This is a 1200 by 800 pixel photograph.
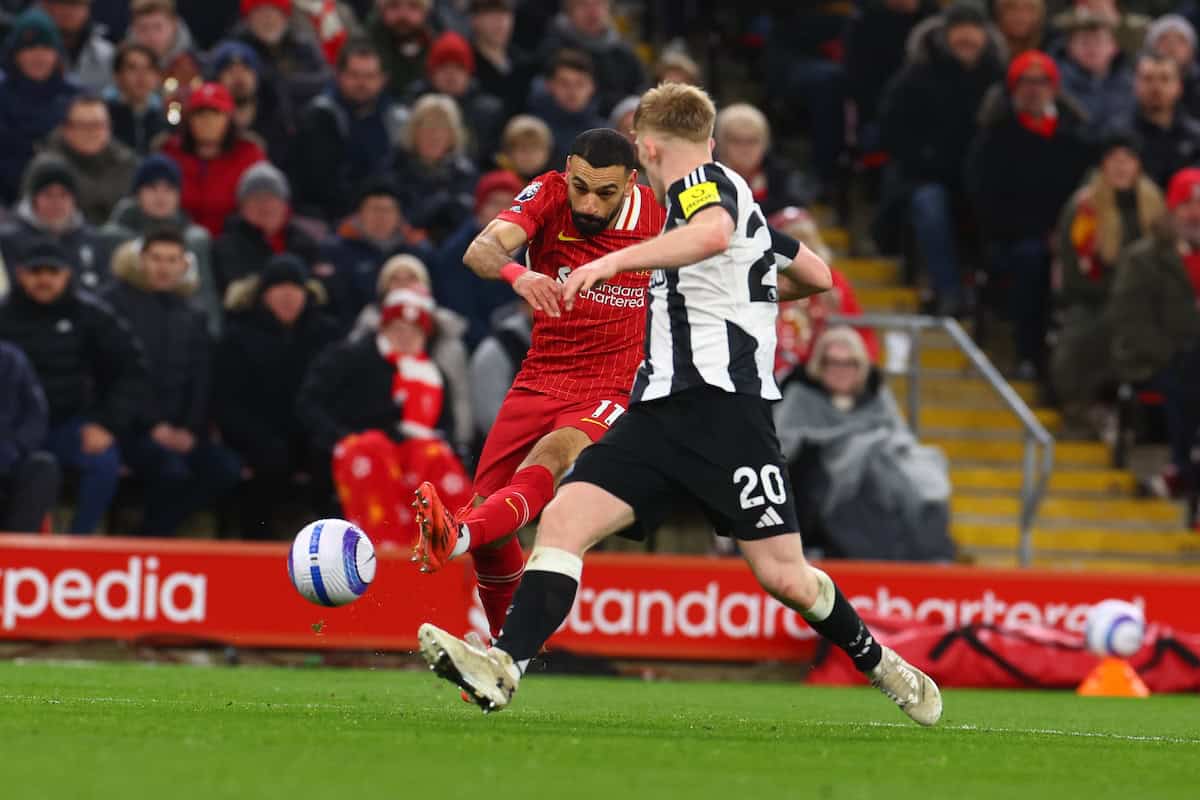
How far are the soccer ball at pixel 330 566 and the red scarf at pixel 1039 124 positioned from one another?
10238 millimetres

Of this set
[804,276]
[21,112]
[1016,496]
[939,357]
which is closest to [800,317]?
[939,357]

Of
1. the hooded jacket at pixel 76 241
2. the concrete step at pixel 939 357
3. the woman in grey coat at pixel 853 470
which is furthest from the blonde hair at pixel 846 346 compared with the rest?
the hooded jacket at pixel 76 241

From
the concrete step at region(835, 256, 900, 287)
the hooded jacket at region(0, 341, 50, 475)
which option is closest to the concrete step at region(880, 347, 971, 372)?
the concrete step at region(835, 256, 900, 287)

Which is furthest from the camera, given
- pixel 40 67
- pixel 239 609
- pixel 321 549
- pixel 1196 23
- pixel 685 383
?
pixel 1196 23

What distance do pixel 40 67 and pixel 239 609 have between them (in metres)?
4.75

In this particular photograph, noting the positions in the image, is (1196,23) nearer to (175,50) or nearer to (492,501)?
(175,50)

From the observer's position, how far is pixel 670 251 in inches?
287

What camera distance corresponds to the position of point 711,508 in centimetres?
775

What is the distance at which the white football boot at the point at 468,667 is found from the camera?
7141mm

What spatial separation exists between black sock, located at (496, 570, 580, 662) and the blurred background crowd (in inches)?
244

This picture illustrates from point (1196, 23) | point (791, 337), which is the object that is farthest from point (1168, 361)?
point (1196, 23)

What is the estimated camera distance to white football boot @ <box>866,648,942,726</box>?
8.27m

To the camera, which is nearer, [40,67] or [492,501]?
[492,501]

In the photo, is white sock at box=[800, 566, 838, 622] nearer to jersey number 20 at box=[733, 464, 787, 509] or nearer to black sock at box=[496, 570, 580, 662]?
jersey number 20 at box=[733, 464, 787, 509]
